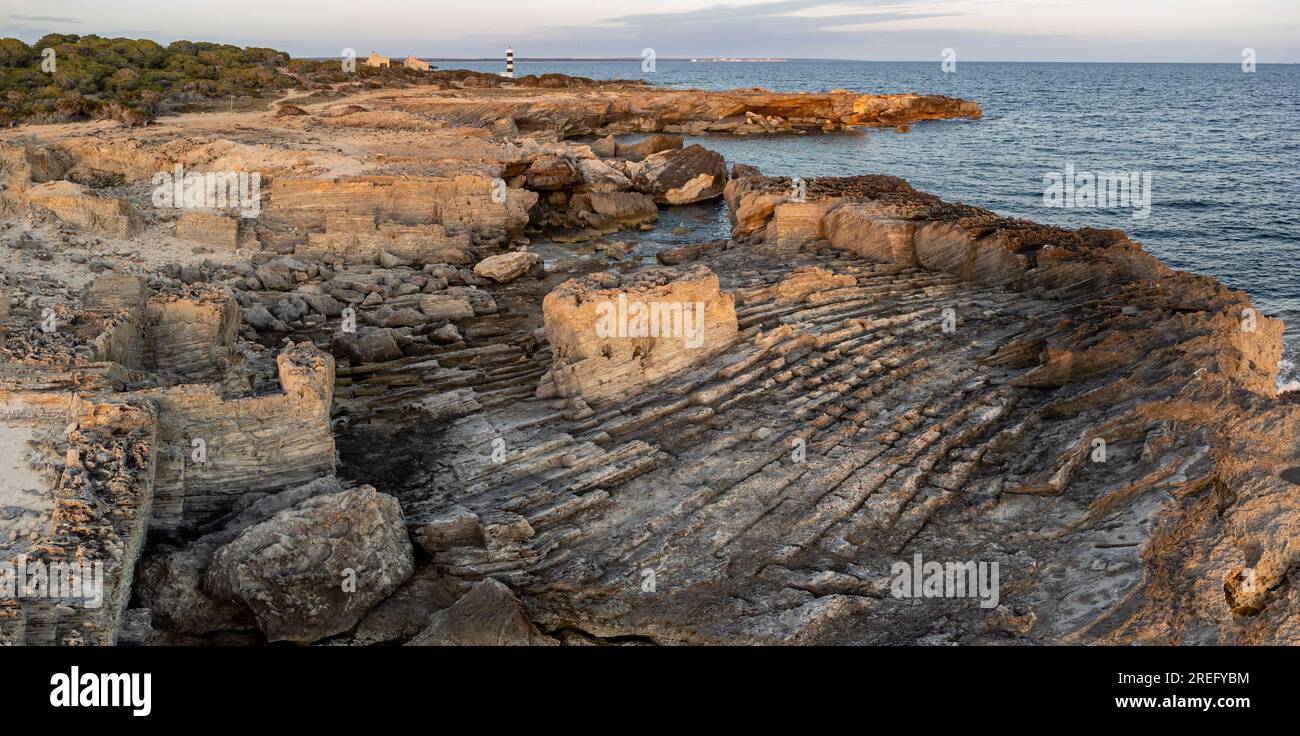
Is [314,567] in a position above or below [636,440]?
below

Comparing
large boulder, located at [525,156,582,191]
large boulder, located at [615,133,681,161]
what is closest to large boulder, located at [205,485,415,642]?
large boulder, located at [525,156,582,191]

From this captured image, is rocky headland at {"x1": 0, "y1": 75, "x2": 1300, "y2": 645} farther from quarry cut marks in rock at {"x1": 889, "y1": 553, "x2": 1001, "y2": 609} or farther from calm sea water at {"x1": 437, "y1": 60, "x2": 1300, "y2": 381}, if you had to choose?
calm sea water at {"x1": 437, "y1": 60, "x2": 1300, "y2": 381}

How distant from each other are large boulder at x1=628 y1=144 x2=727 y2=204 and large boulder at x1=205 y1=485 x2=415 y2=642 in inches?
1140

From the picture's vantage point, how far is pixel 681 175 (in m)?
40.6

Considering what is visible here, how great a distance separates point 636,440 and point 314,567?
17.5 ft

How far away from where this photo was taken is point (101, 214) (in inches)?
880

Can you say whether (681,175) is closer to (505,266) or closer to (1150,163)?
(505,266)

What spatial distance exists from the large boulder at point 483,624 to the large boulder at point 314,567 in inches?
39.7

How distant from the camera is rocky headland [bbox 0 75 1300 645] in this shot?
34.8 ft

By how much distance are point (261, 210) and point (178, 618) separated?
61.2ft

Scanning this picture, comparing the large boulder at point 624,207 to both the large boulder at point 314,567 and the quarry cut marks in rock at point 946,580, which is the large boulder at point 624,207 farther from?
the quarry cut marks in rock at point 946,580

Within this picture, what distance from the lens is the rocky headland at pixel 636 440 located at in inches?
418

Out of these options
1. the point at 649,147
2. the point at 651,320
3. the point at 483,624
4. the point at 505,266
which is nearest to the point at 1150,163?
the point at 649,147

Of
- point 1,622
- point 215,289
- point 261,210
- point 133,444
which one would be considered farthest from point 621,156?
point 1,622
